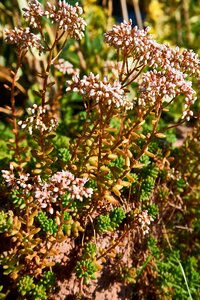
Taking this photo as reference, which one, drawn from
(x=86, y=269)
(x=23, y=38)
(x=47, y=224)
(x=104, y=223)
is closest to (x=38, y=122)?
(x=23, y=38)

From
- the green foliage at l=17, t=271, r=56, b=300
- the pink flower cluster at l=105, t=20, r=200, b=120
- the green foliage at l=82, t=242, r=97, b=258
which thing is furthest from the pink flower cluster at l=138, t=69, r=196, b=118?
the green foliage at l=17, t=271, r=56, b=300

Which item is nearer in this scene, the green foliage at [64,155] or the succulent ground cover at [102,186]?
the succulent ground cover at [102,186]

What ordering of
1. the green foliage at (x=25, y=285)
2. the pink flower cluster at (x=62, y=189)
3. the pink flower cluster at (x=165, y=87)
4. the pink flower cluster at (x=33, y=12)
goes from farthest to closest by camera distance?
the green foliage at (x=25, y=285) < the pink flower cluster at (x=33, y=12) < the pink flower cluster at (x=165, y=87) < the pink flower cluster at (x=62, y=189)

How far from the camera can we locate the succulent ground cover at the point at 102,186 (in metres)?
1.55

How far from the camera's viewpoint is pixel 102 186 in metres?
1.76

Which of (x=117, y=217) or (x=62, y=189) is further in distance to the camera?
(x=117, y=217)

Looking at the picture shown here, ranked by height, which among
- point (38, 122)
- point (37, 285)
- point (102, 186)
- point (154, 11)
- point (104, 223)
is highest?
point (154, 11)

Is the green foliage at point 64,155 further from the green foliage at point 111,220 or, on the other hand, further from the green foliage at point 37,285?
the green foliage at point 37,285

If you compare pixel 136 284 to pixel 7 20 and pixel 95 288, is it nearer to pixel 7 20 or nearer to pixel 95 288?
pixel 95 288

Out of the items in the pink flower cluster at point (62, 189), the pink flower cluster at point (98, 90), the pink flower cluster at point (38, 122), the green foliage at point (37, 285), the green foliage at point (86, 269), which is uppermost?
the pink flower cluster at point (98, 90)

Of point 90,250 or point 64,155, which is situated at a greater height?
point 64,155

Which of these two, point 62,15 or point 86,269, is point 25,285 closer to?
point 86,269

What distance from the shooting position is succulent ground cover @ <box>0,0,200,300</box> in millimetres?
1554

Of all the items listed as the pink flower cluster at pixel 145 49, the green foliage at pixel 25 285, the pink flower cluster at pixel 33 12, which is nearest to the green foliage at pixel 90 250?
the green foliage at pixel 25 285
